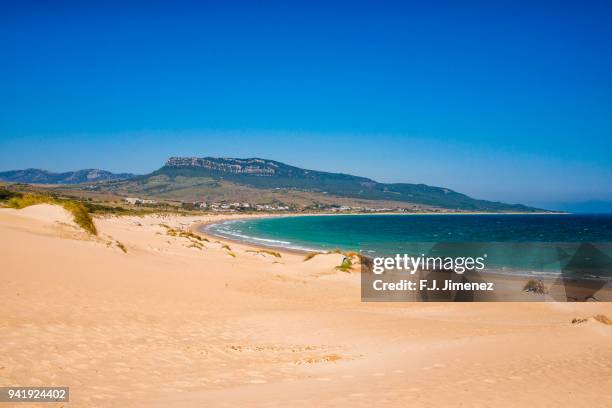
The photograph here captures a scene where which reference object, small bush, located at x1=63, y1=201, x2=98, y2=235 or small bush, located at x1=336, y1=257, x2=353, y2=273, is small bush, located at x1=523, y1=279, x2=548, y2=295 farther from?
small bush, located at x1=63, y1=201, x2=98, y2=235

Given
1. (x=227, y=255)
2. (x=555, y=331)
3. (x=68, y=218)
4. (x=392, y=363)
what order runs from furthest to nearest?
(x=227, y=255)
(x=68, y=218)
(x=555, y=331)
(x=392, y=363)

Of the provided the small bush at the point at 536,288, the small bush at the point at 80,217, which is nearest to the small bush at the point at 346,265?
the small bush at the point at 536,288

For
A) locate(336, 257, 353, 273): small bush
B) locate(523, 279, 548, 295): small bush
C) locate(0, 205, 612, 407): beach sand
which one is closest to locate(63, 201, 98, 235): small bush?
locate(0, 205, 612, 407): beach sand

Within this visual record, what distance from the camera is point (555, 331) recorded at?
1311 centimetres

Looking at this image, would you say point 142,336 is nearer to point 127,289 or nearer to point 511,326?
point 127,289

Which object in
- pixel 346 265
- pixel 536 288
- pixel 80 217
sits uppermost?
pixel 80 217

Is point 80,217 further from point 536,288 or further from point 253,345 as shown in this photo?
point 536,288

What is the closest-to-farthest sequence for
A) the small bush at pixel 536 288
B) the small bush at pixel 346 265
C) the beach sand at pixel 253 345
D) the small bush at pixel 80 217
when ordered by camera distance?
1. the beach sand at pixel 253 345
2. the small bush at pixel 536 288
3. the small bush at pixel 80 217
4. the small bush at pixel 346 265

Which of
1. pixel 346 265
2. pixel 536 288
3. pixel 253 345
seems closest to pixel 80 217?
pixel 346 265

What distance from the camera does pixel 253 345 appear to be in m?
11.2

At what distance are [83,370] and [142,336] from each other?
3040mm

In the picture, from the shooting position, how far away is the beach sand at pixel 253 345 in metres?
A: 6.98

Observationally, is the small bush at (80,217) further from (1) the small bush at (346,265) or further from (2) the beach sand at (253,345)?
(1) the small bush at (346,265)

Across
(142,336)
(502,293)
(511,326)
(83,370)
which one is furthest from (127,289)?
(502,293)
